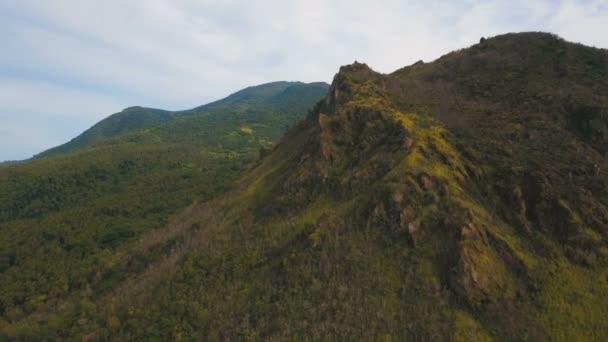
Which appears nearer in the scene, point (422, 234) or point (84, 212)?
point (422, 234)

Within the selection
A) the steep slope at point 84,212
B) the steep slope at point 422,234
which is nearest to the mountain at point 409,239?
the steep slope at point 422,234

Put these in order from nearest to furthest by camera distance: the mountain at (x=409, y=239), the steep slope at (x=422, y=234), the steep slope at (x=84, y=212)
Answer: the steep slope at (x=422, y=234) < the mountain at (x=409, y=239) < the steep slope at (x=84, y=212)

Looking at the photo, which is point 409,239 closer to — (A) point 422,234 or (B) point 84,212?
(A) point 422,234

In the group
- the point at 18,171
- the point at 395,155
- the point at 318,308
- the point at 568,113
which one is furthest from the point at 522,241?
the point at 18,171

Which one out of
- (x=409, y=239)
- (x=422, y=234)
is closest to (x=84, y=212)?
(x=409, y=239)

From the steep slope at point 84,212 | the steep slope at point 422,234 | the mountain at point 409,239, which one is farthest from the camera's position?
the steep slope at point 84,212

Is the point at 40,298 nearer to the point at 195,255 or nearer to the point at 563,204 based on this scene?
the point at 195,255

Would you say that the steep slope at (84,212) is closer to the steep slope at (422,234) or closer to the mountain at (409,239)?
the mountain at (409,239)

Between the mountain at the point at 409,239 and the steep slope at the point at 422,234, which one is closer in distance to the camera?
the steep slope at the point at 422,234
